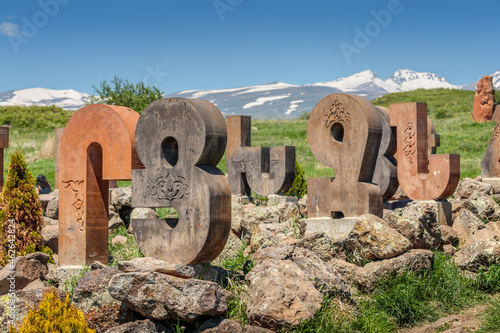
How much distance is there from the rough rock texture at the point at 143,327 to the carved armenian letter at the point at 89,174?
2.41 m

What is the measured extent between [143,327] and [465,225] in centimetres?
635

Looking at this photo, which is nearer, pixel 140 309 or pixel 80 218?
pixel 140 309

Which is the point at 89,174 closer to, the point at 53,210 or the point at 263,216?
the point at 263,216

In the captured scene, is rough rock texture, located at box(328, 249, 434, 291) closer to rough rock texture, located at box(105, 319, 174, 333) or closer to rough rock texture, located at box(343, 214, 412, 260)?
rough rock texture, located at box(343, 214, 412, 260)

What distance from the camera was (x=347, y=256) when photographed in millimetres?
7891

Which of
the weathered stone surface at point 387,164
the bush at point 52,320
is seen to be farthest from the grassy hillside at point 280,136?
the bush at point 52,320

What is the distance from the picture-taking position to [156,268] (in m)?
6.16

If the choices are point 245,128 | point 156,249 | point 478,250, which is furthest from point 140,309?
point 245,128

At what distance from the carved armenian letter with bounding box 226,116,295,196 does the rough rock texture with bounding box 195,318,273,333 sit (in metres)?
8.97

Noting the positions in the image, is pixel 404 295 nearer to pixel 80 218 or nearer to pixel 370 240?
pixel 370 240

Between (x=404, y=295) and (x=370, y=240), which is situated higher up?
(x=370, y=240)

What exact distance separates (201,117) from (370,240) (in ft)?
8.91

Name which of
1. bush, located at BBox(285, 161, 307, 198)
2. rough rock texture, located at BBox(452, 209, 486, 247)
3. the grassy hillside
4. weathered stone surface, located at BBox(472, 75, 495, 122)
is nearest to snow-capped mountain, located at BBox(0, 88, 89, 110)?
the grassy hillside

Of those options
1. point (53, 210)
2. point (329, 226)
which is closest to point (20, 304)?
point (329, 226)
